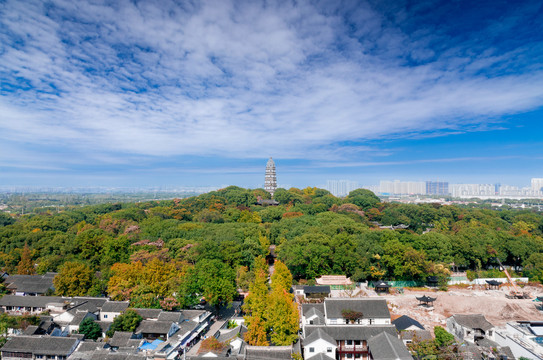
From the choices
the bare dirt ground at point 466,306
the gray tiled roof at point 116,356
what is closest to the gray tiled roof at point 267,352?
the gray tiled roof at point 116,356

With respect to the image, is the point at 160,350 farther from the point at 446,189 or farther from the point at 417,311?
the point at 446,189

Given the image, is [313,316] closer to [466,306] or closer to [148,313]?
[148,313]

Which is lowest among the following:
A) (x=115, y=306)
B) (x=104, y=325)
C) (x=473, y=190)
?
(x=104, y=325)

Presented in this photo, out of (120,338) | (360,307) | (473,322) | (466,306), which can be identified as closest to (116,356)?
(120,338)

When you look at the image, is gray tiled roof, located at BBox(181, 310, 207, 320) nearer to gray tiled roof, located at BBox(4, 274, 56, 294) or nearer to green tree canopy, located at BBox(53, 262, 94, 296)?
green tree canopy, located at BBox(53, 262, 94, 296)

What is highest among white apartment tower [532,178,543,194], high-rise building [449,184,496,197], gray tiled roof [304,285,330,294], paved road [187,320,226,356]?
white apartment tower [532,178,543,194]

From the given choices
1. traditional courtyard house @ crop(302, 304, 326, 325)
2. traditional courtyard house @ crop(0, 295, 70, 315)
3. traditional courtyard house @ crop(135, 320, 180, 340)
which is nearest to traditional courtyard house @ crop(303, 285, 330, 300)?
traditional courtyard house @ crop(302, 304, 326, 325)
